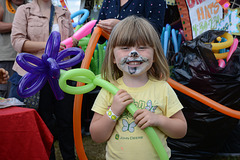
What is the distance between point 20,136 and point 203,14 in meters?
2.64

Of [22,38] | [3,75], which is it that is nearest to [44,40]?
[22,38]

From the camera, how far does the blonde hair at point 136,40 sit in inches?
38.7

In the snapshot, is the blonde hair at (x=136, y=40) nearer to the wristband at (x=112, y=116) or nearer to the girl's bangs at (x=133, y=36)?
the girl's bangs at (x=133, y=36)

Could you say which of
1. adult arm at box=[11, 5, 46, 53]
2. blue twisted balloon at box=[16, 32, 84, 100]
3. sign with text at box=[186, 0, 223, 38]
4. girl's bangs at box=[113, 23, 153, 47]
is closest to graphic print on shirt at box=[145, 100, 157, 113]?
girl's bangs at box=[113, 23, 153, 47]

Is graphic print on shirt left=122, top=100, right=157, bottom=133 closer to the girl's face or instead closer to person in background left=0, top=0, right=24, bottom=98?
the girl's face

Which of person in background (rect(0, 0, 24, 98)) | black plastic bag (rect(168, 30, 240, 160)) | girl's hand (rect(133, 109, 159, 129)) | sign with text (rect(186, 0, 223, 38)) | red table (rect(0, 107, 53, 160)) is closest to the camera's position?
girl's hand (rect(133, 109, 159, 129))

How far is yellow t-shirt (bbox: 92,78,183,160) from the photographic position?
0.98m

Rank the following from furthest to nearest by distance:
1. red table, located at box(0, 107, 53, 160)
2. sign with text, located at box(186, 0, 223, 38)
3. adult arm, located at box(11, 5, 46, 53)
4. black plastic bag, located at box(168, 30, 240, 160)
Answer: sign with text, located at box(186, 0, 223, 38) < black plastic bag, located at box(168, 30, 240, 160) < adult arm, located at box(11, 5, 46, 53) < red table, located at box(0, 107, 53, 160)

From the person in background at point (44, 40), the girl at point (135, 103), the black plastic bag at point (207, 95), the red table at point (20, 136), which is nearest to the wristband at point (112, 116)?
the girl at point (135, 103)

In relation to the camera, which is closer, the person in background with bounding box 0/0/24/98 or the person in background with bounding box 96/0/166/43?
the person in background with bounding box 96/0/166/43

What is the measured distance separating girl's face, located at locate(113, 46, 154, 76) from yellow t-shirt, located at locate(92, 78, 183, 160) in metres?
0.12

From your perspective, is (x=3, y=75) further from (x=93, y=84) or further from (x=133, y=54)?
(x=133, y=54)

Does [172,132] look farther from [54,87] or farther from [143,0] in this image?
[143,0]

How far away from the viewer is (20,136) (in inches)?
44.4
